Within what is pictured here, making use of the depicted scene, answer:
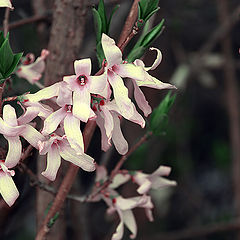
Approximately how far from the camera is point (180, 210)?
7.90ft

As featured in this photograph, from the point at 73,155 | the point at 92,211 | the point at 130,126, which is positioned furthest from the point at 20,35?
the point at 73,155

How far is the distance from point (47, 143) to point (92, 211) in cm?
159

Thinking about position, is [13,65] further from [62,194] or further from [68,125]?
[62,194]

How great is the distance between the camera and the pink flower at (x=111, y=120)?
2.29ft

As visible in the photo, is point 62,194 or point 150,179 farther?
point 150,179

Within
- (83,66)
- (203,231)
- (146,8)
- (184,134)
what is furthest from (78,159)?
(184,134)

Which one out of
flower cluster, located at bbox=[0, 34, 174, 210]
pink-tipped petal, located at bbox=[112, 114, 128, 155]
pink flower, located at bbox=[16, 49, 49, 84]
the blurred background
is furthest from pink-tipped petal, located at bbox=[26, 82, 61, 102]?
the blurred background

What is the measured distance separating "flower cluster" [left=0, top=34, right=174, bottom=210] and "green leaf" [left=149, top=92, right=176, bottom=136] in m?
0.20

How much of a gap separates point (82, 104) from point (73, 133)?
41 mm

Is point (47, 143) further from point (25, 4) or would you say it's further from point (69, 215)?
point (25, 4)

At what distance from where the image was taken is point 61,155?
729 mm

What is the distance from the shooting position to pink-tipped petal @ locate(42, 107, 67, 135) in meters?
0.69

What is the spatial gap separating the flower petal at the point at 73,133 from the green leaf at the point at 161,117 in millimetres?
287

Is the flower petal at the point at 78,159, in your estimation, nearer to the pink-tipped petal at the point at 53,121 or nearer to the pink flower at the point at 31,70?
the pink-tipped petal at the point at 53,121
